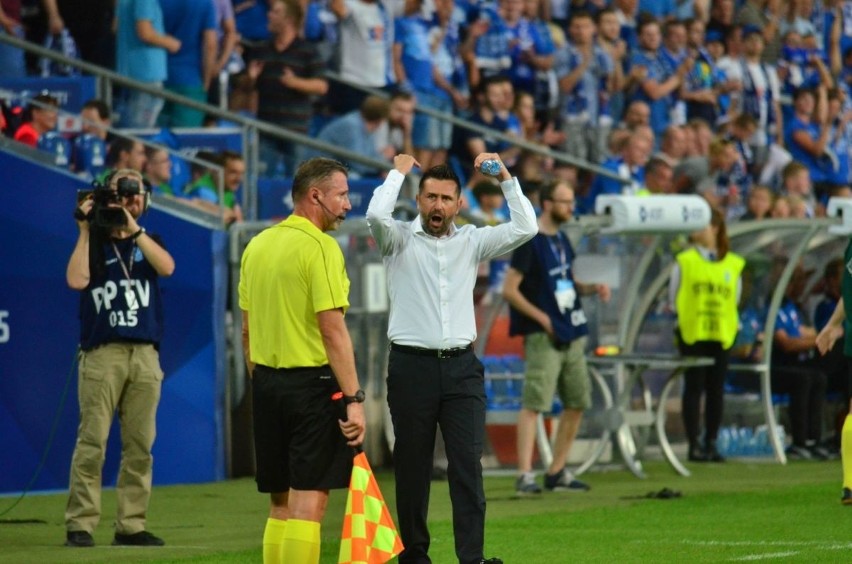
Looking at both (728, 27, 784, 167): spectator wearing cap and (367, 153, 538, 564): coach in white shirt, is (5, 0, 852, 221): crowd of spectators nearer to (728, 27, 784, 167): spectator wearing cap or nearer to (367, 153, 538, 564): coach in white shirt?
(728, 27, 784, 167): spectator wearing cap

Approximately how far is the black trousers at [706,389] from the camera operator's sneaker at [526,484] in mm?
2910

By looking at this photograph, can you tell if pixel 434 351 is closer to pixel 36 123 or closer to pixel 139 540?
pixel 139 540

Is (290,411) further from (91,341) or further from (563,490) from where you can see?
(563,490)

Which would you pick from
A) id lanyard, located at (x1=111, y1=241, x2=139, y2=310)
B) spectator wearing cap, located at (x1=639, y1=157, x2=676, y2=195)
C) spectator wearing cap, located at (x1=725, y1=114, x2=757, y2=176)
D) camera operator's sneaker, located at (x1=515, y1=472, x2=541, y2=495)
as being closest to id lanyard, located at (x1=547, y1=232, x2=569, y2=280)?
camera operator's sneaker, located at (x1=515, y1=472, x2=541, y2=495)

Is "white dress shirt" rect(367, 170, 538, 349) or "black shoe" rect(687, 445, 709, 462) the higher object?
Answer: "white dress shirt" rect(367, 170, 538, 349)

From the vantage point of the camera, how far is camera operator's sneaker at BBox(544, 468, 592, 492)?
13297mm

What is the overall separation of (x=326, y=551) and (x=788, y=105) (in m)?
16.3

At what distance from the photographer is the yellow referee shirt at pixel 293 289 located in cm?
751

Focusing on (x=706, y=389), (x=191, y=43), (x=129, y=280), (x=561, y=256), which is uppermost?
(x=191, y=43)

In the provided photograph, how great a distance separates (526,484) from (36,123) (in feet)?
14.7

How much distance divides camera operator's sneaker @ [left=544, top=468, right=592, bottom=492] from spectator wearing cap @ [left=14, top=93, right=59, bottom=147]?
451 centimetres

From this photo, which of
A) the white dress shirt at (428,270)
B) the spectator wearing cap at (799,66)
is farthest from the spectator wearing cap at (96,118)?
the spectator wearing cap at (799,66)

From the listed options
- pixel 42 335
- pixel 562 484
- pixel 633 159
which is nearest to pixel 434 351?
pixel 562 484

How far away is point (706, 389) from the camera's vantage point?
50.9ft
